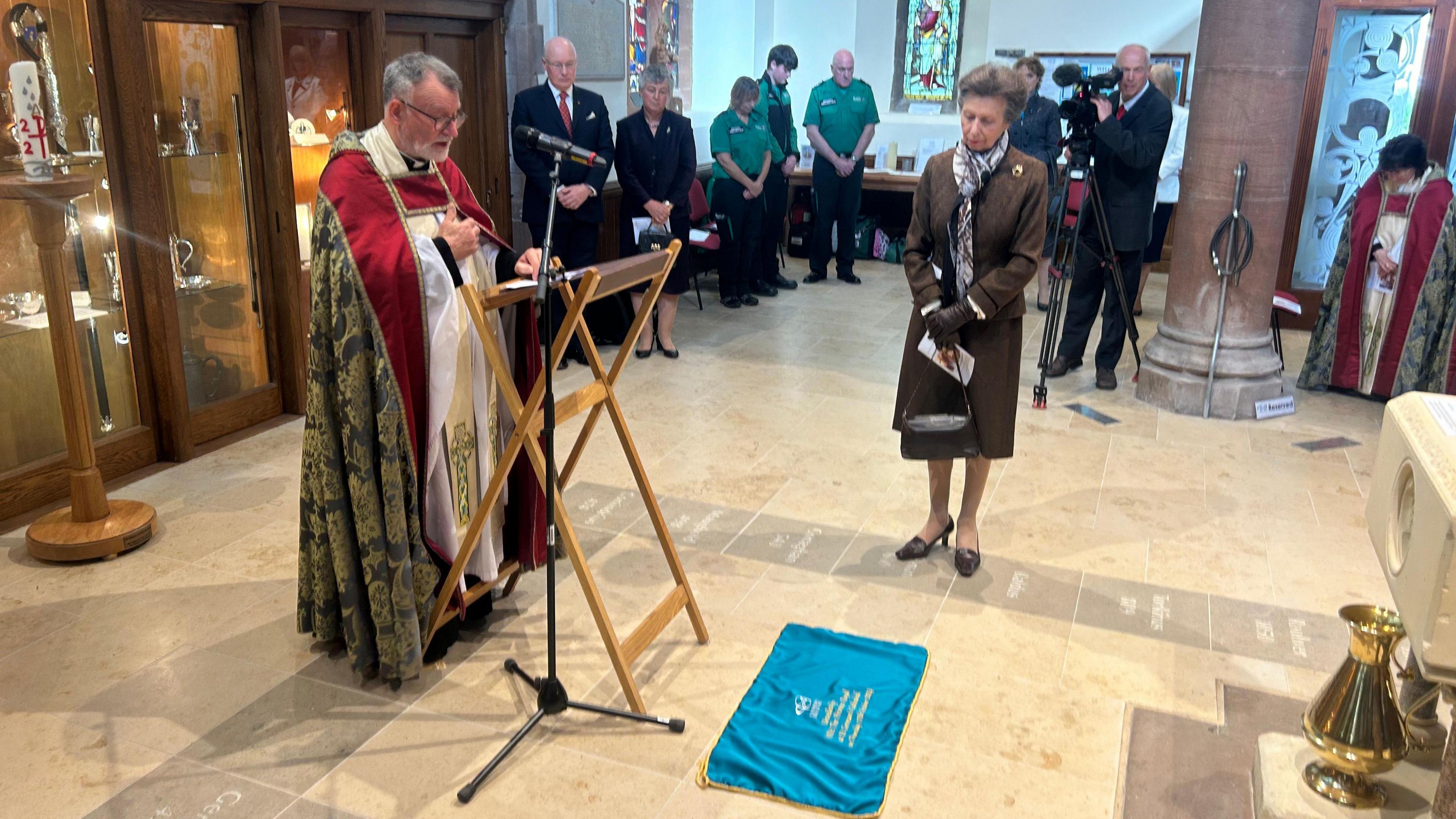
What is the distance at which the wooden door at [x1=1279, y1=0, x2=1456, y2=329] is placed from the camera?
696 centimetres

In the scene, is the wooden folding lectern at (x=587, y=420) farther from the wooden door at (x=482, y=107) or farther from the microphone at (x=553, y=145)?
the wooden door at (x=482, y=107)

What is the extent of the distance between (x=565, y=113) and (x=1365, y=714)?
16.1 ft

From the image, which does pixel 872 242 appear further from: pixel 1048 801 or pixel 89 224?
pixel 1048 801

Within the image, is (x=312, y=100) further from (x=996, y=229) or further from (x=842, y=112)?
(x=842, y=112)

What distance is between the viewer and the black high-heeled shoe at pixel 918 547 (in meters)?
3.92

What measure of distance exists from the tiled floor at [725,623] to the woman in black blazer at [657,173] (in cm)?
117

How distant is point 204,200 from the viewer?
4.98 meters

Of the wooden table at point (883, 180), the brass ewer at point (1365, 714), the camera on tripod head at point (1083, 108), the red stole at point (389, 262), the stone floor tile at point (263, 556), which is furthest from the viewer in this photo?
the wooden table at point (883, 180)

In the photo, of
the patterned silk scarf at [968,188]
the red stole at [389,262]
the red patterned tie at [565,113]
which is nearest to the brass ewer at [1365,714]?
the patterned silk scarf at [968,188]

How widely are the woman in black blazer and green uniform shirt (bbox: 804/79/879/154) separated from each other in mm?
2234

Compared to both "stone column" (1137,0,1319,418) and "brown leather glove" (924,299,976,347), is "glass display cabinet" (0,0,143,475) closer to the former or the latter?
"brown leather glove" (924,299,976,347)

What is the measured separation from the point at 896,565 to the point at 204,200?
3.37m

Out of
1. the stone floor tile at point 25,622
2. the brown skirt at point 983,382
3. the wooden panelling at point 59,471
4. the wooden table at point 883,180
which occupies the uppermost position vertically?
the wooden table at point 883,180

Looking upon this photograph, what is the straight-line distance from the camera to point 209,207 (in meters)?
5.00
